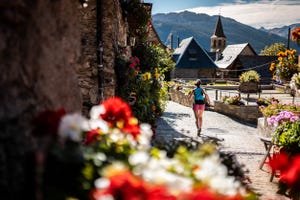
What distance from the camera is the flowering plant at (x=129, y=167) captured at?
1.53 m

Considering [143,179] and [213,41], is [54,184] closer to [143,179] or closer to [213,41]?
[143,179]

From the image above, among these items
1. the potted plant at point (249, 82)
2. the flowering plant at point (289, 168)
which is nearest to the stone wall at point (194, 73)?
the potted plant at point (249, 82)

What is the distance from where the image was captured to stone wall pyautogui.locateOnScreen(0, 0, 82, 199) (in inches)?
72.1

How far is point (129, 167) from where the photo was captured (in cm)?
191

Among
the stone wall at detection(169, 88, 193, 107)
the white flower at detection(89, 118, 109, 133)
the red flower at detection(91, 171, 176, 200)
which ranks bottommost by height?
the stone wall at detection(169, 88, 193, 107)

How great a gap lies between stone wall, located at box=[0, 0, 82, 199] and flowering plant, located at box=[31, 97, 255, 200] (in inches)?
9.7

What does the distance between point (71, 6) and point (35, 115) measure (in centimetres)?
124

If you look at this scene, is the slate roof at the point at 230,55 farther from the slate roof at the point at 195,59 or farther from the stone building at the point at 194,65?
the slate roof at the point at 195,59

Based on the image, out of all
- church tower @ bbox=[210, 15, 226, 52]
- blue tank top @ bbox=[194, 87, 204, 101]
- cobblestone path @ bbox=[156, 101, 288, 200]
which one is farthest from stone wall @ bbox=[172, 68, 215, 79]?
blue tank top @ bbox=[194, 87, 204, 101]

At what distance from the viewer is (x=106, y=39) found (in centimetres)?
715

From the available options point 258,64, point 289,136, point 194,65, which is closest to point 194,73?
point 194,65

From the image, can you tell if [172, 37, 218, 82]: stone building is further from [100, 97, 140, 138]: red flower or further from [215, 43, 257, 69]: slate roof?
[100, 97, 140, 138]: red flower

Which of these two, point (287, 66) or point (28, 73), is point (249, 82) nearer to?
point (287, 66)

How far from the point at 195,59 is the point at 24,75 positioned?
43.4m
